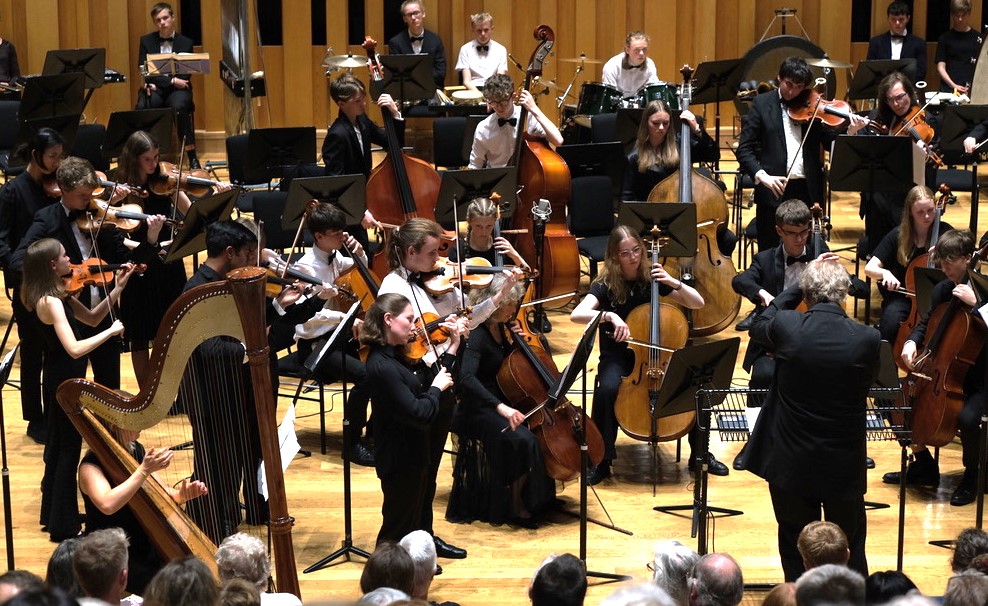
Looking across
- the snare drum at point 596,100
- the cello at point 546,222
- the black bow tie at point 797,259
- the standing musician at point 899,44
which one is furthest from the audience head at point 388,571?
the standing musician at point 899,44

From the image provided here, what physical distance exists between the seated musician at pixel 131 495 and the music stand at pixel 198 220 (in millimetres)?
1552

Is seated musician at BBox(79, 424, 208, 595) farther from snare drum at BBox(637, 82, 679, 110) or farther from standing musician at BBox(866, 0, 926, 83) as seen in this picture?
standing musician at BBox(866, 0, 926, 83)

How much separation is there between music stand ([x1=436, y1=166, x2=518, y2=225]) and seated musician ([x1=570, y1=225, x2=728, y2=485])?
1155 millimetres

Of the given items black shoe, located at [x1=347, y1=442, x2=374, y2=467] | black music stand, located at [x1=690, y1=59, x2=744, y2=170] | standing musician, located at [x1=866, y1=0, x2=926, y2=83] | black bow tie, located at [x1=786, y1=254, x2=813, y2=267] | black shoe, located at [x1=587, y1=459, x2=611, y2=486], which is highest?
standing musician, located at [x1=866, y1=0, x2=926, y2=83]

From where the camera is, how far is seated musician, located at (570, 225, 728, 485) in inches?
251

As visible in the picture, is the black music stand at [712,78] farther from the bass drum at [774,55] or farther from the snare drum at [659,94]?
the bass drum at [774,55]

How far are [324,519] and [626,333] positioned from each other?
1590 mm

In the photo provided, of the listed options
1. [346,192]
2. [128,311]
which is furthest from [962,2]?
[128,311]

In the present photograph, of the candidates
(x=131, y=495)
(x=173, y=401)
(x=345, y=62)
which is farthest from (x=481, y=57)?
(x=173, y=401)

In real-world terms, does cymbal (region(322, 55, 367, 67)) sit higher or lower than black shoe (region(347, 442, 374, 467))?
higher

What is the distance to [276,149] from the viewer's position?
26.6 feet

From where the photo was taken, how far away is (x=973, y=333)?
5957 mm

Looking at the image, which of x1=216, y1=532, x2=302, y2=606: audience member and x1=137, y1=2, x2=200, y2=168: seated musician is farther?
x1=137, y1=2, x2=200, y2=168: seated musician

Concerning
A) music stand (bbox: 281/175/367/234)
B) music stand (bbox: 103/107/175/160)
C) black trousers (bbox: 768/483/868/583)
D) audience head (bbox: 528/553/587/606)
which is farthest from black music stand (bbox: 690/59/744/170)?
audience head (bbox: 528/553/587/606)
